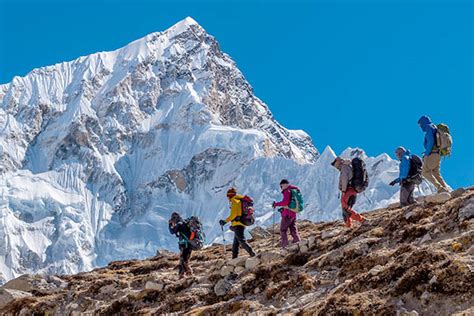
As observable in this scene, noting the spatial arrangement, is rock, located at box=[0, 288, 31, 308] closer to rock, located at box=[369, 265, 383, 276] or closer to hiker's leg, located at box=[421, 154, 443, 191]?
hiker's leg, located at box=[421, 154, 443, 191]

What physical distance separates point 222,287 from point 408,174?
5.89m

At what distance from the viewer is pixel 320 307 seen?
36.2 feet

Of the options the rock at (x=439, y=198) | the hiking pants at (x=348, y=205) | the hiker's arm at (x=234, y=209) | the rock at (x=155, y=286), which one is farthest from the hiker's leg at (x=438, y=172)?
the rock at (x=155, y=286)

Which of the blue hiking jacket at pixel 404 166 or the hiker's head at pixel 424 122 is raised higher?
the hiker's head at pixel 424 122

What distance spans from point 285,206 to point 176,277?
121 inches

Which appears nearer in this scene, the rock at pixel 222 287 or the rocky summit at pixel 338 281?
the rocky summit at pixel 338 281

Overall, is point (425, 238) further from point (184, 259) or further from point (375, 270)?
point (184, 259)

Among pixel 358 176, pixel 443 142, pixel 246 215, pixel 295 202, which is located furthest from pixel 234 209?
pixel 443 142

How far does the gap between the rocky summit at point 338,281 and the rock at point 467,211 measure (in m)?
0.02

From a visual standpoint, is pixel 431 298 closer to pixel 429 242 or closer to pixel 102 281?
pixel 429 242

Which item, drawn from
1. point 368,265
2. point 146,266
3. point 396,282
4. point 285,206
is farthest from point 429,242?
point 146,266

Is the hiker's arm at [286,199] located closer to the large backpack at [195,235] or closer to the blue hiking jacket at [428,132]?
the large backpack at [195,235]

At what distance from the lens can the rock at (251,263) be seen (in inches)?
620

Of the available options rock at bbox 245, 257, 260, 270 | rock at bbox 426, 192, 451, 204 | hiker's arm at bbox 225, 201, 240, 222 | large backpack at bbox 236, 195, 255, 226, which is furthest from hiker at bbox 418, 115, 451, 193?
rock at bbox 245, 257, 260, 270
